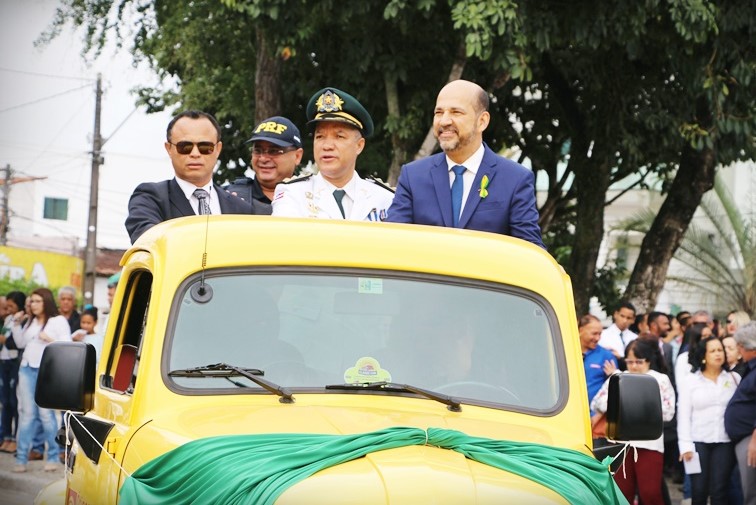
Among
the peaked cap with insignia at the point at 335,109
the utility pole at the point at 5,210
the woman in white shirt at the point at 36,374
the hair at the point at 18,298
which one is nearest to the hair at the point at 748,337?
the peaked cap with insignia at the point at 335,109

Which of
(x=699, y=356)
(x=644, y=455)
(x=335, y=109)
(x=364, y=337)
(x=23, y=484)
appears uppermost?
(x=335, y=109)

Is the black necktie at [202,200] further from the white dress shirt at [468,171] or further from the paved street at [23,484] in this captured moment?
the paved street at [23,484]

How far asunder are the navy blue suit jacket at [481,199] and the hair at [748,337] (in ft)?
21.5

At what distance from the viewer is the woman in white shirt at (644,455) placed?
1245 cm

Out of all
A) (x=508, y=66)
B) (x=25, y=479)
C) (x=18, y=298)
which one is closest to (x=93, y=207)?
(x=18, y=298)

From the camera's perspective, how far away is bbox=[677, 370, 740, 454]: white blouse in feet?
42.3

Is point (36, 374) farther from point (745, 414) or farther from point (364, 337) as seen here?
point (364, 337)

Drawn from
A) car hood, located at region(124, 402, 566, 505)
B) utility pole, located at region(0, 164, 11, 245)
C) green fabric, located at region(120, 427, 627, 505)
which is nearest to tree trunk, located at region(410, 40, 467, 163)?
car hood, located at region(124, 402, 566, 505)

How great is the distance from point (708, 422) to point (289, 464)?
9411 mm

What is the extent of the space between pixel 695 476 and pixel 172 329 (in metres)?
8.92

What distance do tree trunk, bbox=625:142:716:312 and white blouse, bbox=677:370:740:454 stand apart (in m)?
9.60

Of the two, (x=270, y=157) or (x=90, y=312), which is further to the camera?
(x=90, y=312)

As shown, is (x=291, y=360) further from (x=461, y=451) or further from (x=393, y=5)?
(x=393, y=5)

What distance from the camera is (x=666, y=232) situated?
23.1 m
